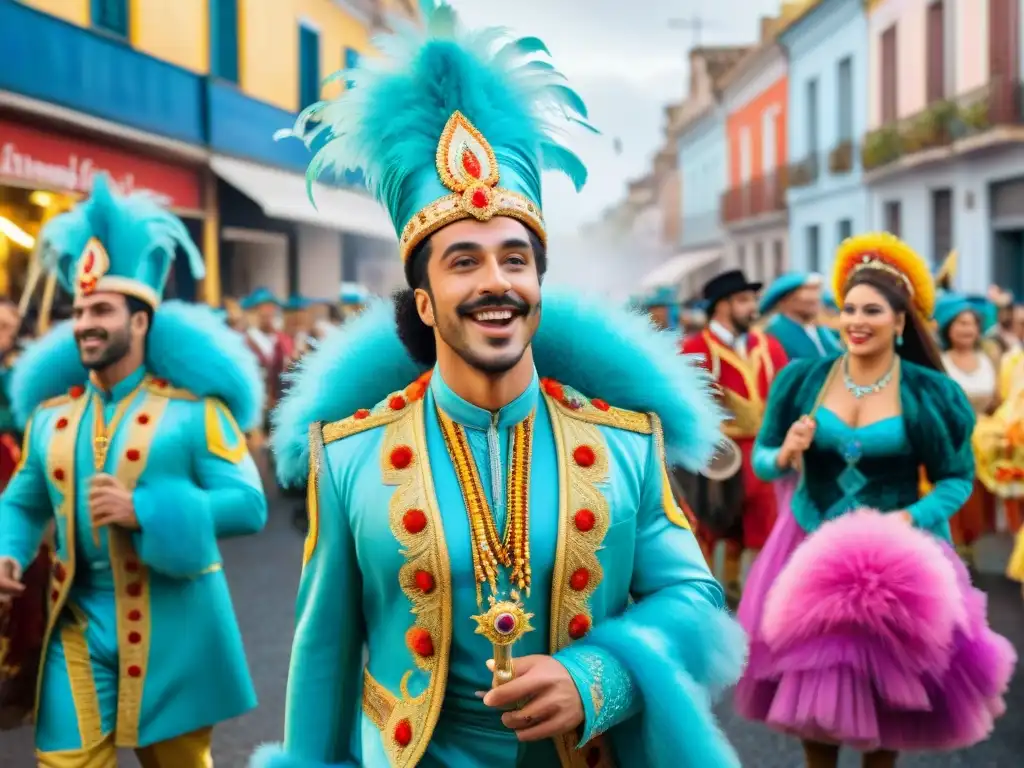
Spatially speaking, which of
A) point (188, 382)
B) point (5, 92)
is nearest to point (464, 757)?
point (188, 382)

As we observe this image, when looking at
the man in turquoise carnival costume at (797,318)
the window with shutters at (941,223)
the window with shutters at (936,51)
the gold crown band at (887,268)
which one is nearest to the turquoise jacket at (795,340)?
the man in turquoise carnival costume at (797,318)

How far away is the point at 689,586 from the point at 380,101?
3.68 feet

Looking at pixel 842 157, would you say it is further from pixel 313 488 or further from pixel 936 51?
pixel 313 488

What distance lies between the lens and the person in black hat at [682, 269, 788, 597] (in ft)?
26.3

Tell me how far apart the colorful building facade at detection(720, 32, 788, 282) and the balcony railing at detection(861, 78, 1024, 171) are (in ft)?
29.6

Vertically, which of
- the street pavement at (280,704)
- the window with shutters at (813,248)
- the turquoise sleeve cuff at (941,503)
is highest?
the window with shutters at (813,248)

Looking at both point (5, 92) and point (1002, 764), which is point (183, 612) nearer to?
point (1002, 764)

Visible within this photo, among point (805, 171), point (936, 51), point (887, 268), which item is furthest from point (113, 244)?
point (805, 171)

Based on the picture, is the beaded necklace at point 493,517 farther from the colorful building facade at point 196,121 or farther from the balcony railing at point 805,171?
the balcony railing at point 805,171

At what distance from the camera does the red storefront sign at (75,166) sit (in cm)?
1243

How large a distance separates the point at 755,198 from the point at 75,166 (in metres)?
27.6

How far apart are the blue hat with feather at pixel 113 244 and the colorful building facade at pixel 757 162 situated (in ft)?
105

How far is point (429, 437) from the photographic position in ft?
8.46

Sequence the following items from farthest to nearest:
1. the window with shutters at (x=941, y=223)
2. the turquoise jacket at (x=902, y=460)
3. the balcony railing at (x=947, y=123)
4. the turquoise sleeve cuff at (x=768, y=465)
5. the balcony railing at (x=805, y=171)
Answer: the balcony railing at (x=805, y=171)
the window with shutters at (x=941, y=223)
the balcony railing at (x=947, y=123)
the turquoise sleeve cuff at (x=768, y=465)
the turquoise jacket at (x=902, y=460)
